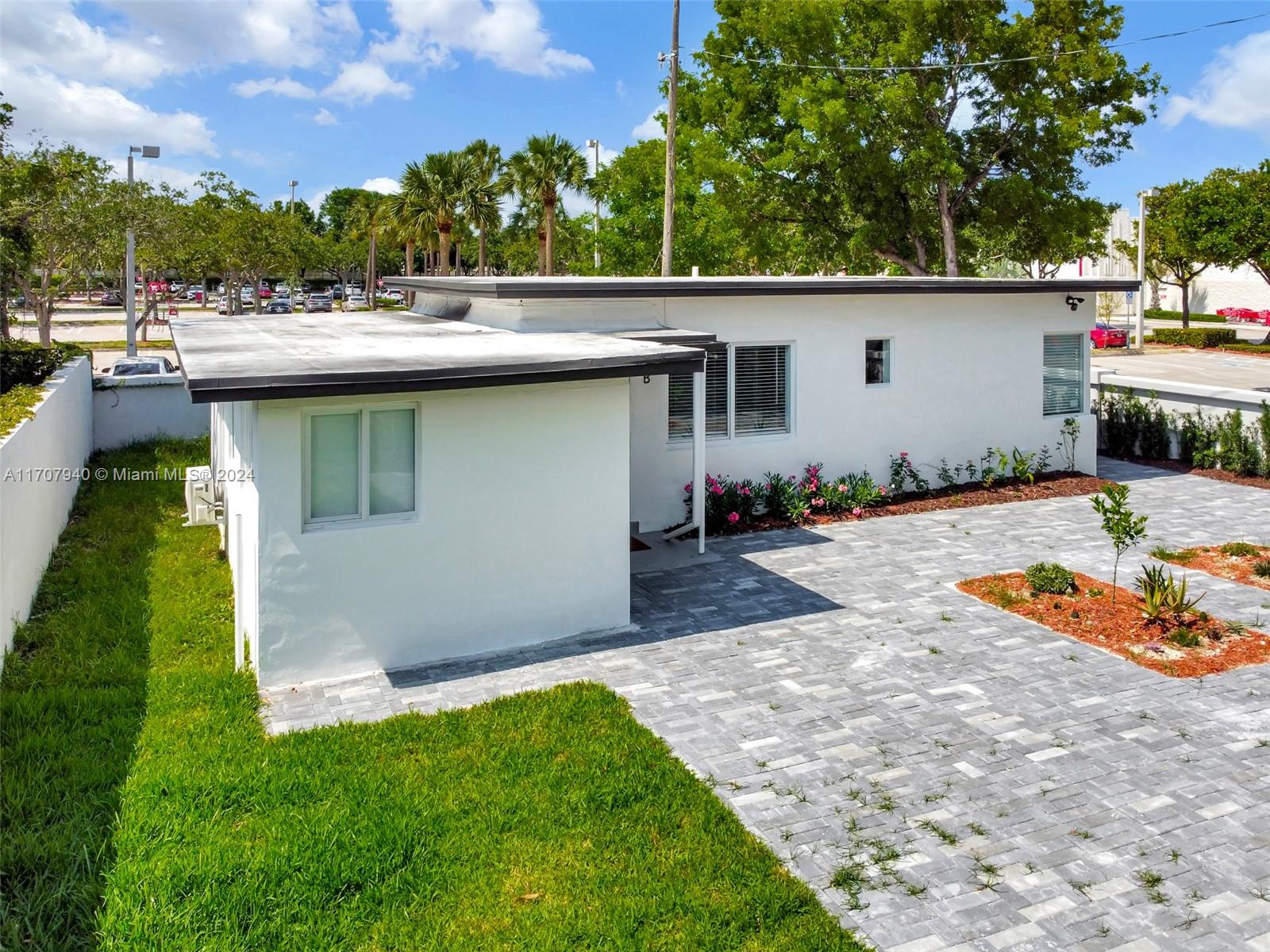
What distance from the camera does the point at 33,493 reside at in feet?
33.2

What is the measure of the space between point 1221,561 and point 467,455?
853 centimetres

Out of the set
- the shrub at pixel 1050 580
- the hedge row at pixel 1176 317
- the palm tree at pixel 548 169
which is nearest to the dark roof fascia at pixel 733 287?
the shrub at pixel 1050 580

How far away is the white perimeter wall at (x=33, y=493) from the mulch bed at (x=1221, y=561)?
11.6 metres

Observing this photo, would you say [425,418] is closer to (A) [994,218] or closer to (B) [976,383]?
(B) [976,383]

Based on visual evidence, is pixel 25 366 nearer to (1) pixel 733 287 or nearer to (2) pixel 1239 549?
(1) pixel 733 287

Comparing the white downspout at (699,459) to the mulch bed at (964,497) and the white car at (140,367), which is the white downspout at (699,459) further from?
the white car at (140,367)

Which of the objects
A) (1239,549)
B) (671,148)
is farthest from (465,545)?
(671,148)

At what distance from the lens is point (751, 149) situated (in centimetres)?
3275

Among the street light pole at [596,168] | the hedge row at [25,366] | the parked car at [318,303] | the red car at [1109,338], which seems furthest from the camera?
the parked car at [318,303]

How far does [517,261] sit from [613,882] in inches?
2390

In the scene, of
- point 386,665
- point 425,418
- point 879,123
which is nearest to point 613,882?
point 386,665

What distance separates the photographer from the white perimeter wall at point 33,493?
27.7ft

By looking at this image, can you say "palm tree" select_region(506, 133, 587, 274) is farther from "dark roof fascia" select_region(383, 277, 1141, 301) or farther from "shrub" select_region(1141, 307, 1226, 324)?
"shrub" select_region(1141, 307, 1226, 324)

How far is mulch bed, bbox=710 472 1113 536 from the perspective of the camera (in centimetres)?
1323
